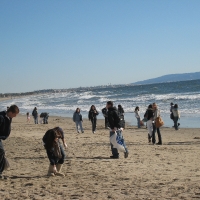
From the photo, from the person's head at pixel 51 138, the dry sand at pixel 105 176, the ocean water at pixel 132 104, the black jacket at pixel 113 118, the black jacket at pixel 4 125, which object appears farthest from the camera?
the ocean water at pixel 132 104

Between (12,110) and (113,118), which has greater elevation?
(12,110)

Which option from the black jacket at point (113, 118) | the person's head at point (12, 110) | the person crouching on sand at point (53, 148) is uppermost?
the person's head at point (12, 110)

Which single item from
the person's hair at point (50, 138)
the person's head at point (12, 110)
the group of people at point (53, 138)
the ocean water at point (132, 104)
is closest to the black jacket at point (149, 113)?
the group of people at point (53, 138)

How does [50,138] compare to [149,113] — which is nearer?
[50,138]

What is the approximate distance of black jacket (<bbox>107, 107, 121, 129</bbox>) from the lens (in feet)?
29.7

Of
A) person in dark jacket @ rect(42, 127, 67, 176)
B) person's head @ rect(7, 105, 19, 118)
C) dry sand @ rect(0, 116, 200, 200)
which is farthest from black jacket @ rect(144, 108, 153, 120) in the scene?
person's head @ rect(7, 105, 19, 118)

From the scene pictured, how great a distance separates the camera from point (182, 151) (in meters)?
10.8

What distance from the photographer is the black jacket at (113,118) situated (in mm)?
9055

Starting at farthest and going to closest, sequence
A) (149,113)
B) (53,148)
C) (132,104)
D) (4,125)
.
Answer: (132,104)
(149,113)
(53,148)
(4,125)

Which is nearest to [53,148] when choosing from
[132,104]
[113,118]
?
[113,118]

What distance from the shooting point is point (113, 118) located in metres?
9.05

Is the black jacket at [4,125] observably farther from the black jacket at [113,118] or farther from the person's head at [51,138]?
the black jacket at [113,118]

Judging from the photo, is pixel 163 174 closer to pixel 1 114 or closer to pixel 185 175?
pixel 185 175

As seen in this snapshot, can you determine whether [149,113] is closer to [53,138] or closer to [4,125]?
[53,138]
